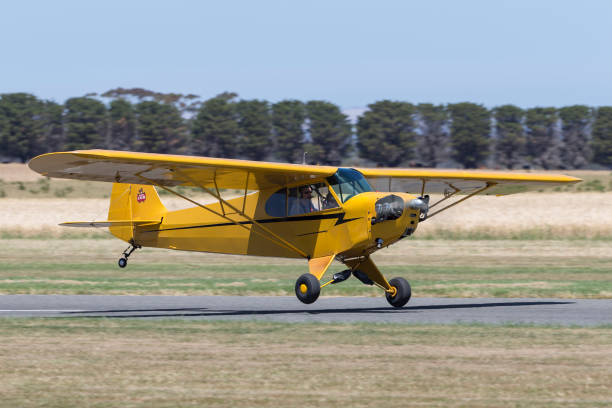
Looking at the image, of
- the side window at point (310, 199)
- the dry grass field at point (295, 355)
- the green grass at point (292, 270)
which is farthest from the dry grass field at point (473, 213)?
the side window at point (310, 199)

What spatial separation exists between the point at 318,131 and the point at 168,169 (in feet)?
311

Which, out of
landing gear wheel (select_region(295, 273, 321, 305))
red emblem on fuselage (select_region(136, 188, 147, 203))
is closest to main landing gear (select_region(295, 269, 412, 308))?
landing gear wheel (select_region(295, 273, 321, 305))

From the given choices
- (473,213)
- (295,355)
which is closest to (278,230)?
(295,355)

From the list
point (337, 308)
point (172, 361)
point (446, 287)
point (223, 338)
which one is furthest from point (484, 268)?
point (172, 361)

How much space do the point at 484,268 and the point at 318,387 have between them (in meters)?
17.7

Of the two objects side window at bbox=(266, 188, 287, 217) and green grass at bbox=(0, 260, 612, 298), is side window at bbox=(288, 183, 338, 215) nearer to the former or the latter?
side window at bbox=(266, 188, 287, 217)

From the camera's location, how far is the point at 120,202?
19984 mm

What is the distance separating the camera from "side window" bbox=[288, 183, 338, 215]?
51.2 ft

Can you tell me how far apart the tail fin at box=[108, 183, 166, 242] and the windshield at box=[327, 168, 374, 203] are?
198 inches

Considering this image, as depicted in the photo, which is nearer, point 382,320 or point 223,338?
point 223,338

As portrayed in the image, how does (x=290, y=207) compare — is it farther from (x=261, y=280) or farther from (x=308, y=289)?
(x=261, y=280)

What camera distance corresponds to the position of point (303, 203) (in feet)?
52.7

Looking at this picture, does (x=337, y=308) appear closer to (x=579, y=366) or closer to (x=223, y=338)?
(x=223, y=338)

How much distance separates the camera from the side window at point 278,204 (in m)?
16.3
